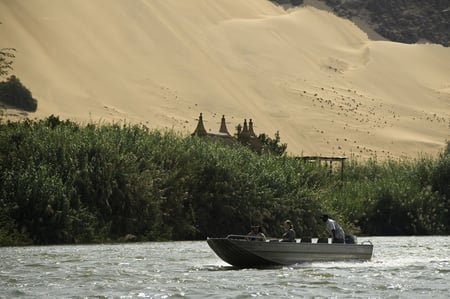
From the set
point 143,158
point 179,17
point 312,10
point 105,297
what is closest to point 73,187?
point 143,158

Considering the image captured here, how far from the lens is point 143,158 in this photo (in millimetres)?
66625

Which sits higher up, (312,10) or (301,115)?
(312,10)

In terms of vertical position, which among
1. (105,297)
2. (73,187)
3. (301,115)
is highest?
(301,115)

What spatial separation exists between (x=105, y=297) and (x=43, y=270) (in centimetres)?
825

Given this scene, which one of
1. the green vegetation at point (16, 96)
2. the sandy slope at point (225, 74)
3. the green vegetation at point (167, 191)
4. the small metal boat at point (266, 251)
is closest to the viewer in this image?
the small metal boat at point (266, 251)

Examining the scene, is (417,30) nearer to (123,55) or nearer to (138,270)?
(123,55)

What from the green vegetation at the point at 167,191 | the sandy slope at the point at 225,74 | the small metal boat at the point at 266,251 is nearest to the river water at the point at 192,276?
the small metal boat at the point at 266,251

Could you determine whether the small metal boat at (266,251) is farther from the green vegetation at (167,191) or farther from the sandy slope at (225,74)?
the sandy slope at (225,74)

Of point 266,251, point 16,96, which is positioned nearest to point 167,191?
point 266,251

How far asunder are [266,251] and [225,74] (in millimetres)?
97811

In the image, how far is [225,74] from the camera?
14038 cm

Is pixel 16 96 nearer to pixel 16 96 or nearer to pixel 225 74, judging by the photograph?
pixel 16 96

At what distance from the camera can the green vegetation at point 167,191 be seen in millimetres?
58219

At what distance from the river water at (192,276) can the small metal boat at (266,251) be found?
32 centimetres
